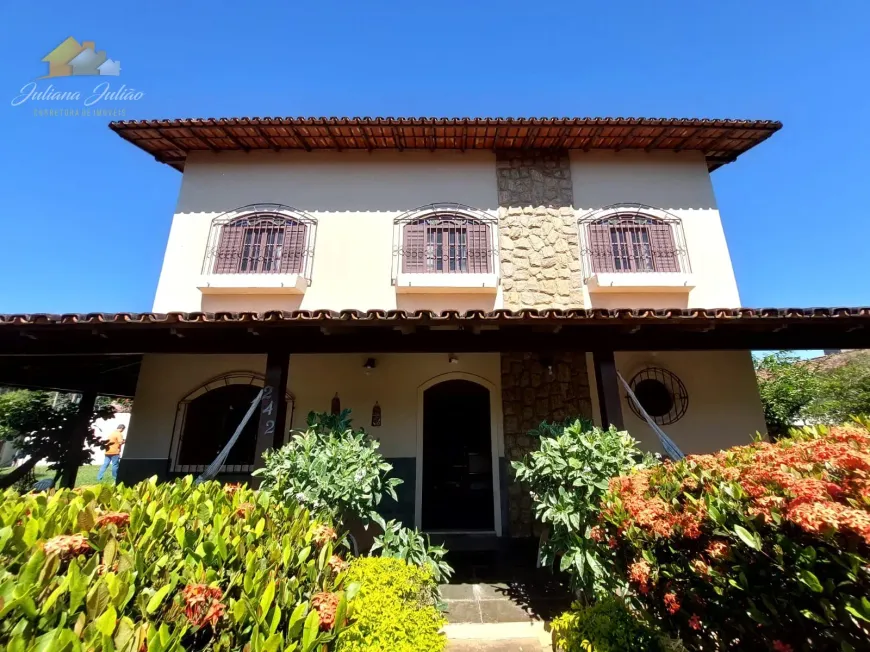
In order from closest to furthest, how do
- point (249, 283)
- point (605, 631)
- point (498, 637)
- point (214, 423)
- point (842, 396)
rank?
point (605, 631)
point (498, 637)
point (214, 423)
point (249, 283)
point (842, 396)

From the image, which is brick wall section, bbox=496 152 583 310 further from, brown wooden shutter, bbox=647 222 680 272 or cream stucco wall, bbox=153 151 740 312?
brown wooden shutter, bbox=647 222 680 272

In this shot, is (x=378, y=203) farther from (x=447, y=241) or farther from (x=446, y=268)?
(x=446, y=268)

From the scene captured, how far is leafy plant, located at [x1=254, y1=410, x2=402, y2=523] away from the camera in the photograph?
3936 millimetres

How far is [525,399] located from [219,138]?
823cm

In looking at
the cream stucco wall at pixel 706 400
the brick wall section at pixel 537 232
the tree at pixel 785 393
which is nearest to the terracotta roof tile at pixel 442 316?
the cream stucco wall at pixel 706 400

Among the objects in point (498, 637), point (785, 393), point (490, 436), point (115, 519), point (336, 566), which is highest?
point (785, 393)

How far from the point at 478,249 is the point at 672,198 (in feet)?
14.5

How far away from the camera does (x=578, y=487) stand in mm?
3846

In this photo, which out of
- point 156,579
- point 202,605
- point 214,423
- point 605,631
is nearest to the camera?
point 202,605

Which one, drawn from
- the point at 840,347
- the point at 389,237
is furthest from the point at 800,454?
the point at 389,237

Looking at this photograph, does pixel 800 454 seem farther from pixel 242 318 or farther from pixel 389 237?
pixel 389 237

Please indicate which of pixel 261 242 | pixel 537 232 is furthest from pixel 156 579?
pixel 537 232

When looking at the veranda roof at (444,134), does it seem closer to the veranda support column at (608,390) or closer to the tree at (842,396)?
the veranda support column at (608,390)

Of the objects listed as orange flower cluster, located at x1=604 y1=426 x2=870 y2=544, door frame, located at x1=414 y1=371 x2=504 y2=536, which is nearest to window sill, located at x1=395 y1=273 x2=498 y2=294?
door frame, located at x1=414 y1=371 x2=504 y2=536
